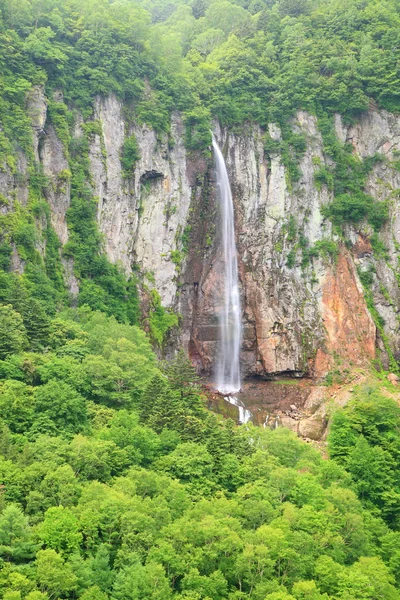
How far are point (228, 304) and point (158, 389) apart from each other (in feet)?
61.5

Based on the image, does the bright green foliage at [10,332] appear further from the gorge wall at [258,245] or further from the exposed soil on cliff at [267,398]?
the exposed soil on cliff at [267,398]

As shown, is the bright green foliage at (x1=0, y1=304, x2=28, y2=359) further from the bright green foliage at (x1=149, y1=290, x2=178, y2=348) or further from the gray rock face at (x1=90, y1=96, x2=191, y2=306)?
the bright green foliage at (x1=149, y1=290, x2=178, y2=348)

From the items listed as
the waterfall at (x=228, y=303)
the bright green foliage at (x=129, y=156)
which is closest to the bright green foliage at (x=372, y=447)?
the waterfall at (x=228, y=303)

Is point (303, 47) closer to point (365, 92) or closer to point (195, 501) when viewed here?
point (365, 92)

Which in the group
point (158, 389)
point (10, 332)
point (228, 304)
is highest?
point (228, 304)

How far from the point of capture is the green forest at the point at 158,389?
21.8 metres

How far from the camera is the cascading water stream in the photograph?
1879 inches

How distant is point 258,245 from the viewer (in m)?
50.2

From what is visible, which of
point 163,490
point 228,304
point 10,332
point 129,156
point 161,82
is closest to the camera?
point 163,490

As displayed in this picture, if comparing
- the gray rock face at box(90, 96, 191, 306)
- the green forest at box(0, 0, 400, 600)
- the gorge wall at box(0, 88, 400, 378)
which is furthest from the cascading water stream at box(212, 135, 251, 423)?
the green forest at box(0, 0, 400, 600)

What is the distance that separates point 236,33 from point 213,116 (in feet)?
34.3

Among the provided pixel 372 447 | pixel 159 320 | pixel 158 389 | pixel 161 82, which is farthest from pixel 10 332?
pixel 161 82

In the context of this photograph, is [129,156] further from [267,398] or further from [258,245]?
[267,398]

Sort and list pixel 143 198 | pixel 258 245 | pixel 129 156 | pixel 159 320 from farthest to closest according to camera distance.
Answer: pixel 258 245, pixel 143 198, pixel 129 156, pixel 159 320
